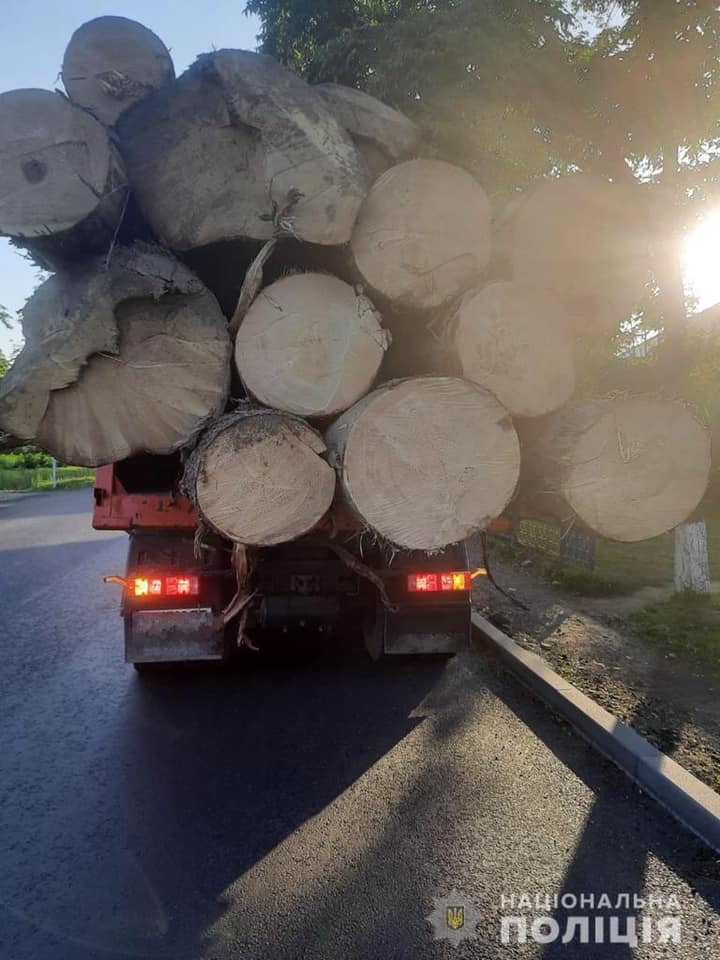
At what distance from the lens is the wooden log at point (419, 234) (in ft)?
11.6

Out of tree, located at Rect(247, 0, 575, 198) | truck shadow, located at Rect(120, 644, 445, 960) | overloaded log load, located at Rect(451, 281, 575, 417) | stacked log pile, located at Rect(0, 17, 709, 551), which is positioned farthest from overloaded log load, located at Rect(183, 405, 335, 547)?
tree, located at Rect(247, 0, 575, 198)

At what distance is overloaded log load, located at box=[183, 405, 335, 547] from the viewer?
3.22 metres

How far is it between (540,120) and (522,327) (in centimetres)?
368

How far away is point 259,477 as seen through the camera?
10.7ft

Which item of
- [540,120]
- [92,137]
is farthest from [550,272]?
[540,120]

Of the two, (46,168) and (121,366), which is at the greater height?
(46,168)

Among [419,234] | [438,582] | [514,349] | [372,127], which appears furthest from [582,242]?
[438,582]

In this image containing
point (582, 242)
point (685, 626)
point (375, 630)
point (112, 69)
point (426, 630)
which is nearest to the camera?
point (582, 242)

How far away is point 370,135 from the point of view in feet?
13.6

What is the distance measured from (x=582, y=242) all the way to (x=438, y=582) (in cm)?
229

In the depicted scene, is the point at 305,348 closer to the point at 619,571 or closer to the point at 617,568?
the point at 619,571

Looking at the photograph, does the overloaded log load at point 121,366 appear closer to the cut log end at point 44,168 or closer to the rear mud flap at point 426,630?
the cut log end at point 44,168

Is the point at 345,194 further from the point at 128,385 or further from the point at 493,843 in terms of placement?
the point at 493,843

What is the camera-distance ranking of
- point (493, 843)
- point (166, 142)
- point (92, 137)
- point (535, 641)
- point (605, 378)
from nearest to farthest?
1. point (493, 843)
2. point (92, 137)
3. point (166, 142)
4. point (605, 378)
5. point (535, 641)
